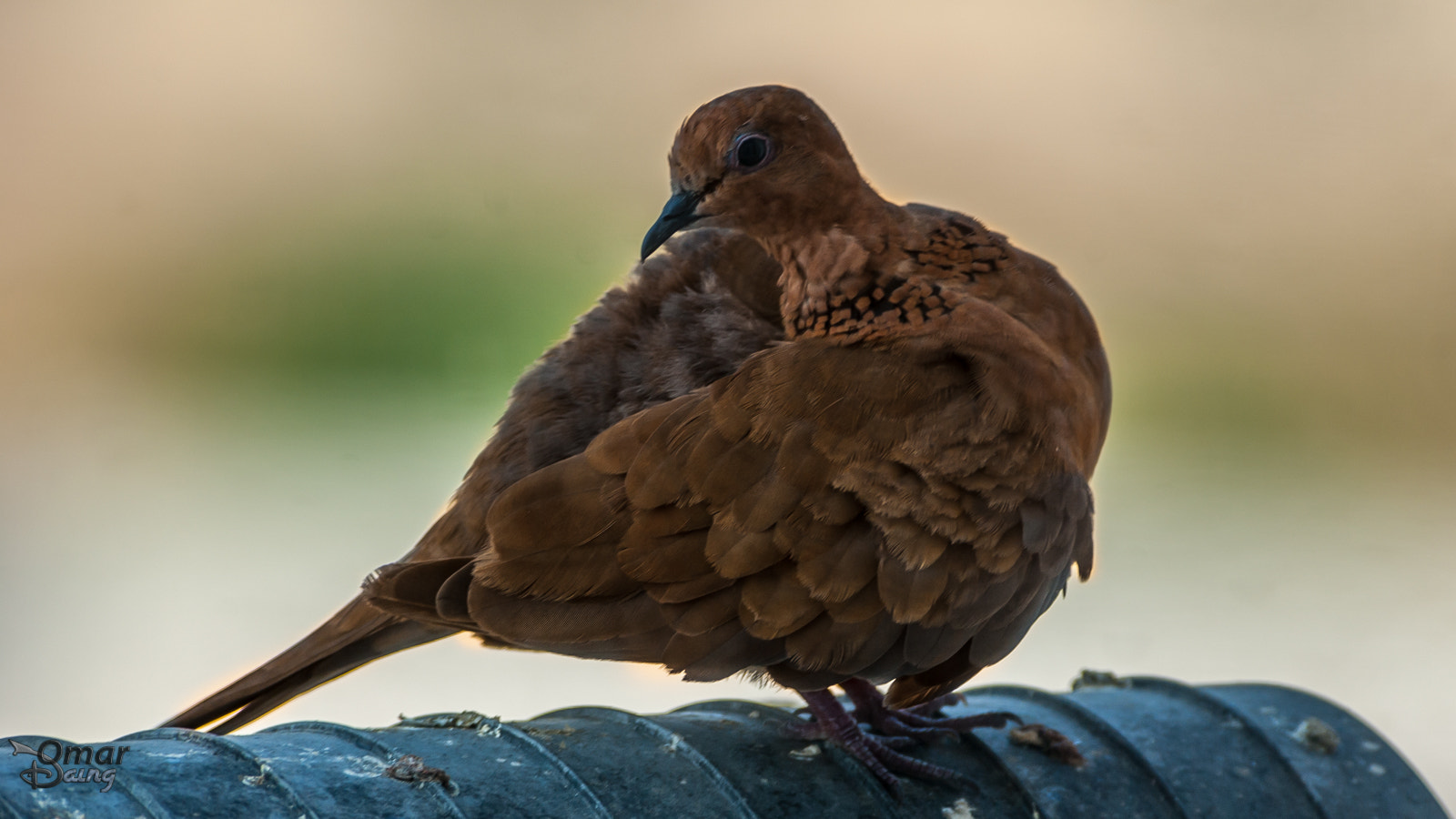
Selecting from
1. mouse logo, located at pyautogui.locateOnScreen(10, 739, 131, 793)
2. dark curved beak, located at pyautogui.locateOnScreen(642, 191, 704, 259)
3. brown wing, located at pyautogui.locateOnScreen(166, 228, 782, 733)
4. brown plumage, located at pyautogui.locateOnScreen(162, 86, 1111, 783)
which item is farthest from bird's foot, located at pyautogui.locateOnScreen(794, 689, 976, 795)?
mouse logo, located at pyautogui.locateOnScreen(10, 739, 131, 793)

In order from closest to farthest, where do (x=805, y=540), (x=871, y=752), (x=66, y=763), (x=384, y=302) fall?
1. (x=66, y=763)
2. (x=805, y=540)
3. (x=871, y=752)
4. (x=384, y=302)

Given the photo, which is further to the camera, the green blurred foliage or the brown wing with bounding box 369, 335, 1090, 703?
the green blurred foliage

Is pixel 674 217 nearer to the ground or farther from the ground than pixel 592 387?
farther from the ground

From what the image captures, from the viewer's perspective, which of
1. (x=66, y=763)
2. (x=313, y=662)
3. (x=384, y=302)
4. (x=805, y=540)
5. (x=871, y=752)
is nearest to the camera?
(x=66, y=763)

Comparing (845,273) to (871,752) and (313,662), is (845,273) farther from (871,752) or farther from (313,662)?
(313,662)

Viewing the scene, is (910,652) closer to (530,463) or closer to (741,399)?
(741,399)

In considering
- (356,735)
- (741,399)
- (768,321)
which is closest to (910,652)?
(741,399)

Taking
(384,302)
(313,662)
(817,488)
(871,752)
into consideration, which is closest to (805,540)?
(817,488)

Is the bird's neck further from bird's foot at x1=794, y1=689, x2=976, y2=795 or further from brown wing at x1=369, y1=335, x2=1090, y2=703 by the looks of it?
bird's foot at x1=794, y1=689, x2=976, y2=795
